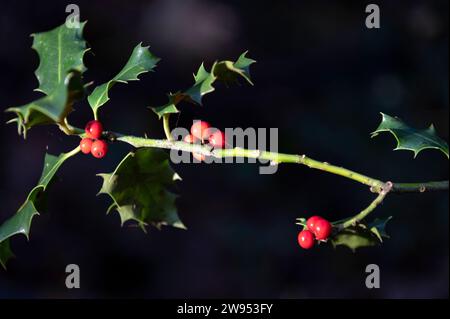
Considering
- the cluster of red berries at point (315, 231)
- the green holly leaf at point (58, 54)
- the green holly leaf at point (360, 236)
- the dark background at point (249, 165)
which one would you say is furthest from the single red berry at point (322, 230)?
the dark background at point (249, 165)

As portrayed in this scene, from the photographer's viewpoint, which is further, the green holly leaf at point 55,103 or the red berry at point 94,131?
the red berry at point 94,131

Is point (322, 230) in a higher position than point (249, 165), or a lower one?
lower

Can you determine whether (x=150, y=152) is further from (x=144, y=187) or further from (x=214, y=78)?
(x=214, y=78)

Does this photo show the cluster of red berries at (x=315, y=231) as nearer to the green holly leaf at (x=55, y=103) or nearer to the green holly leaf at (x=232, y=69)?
the green holly leaf at (x=232, y=69)

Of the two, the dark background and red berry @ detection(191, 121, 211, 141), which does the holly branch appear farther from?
the dark background

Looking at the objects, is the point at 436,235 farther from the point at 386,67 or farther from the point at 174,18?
the point at 174,18

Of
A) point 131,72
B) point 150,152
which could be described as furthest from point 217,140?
point 131,72

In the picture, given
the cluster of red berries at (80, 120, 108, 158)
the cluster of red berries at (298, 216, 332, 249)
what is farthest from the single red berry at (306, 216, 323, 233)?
the cluster of red berries at (80, 120, 108, 158)
